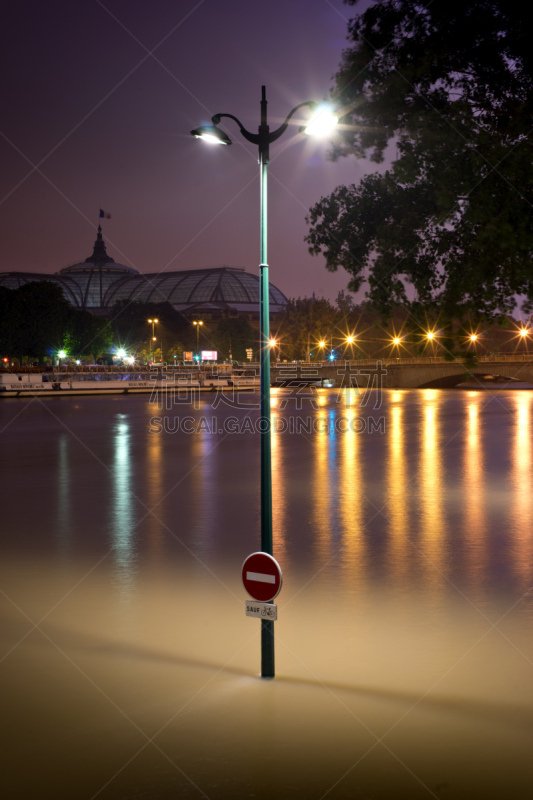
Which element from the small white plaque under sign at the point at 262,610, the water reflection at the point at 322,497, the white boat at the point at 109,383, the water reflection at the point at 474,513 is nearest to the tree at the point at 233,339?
the white boat at the point at 109,383

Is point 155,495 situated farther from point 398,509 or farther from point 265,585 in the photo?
A: point 265,585

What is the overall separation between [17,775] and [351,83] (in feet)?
28.5

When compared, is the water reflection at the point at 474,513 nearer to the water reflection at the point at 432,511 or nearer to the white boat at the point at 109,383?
the water reflection at the point at 432,511

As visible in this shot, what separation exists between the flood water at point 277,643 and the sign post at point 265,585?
220mm

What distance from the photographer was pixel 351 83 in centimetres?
1036

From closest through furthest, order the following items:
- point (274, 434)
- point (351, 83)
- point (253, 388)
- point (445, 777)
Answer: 1. point (445, 777)
2. point (351, 83)
3. point (274, 434)
4. point (253, 388)

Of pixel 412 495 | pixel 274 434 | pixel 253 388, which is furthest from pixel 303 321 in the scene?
pixel 412 495

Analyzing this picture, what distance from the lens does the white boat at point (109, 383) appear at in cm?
7975

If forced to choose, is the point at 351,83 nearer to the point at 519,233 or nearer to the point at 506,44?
the point at 506,44

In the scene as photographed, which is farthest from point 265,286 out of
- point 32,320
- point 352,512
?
point 32,320

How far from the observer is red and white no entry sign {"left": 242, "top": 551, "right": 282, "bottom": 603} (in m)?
7.00

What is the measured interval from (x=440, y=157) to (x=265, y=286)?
2.98 meters

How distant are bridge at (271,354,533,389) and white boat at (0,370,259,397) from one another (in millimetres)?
13671

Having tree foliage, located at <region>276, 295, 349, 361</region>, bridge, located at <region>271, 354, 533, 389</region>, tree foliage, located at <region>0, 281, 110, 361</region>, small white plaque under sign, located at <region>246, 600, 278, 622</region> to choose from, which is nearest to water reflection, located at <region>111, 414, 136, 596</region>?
small white plaque under sign, located at <region>246, 600, 278, 622</region>
